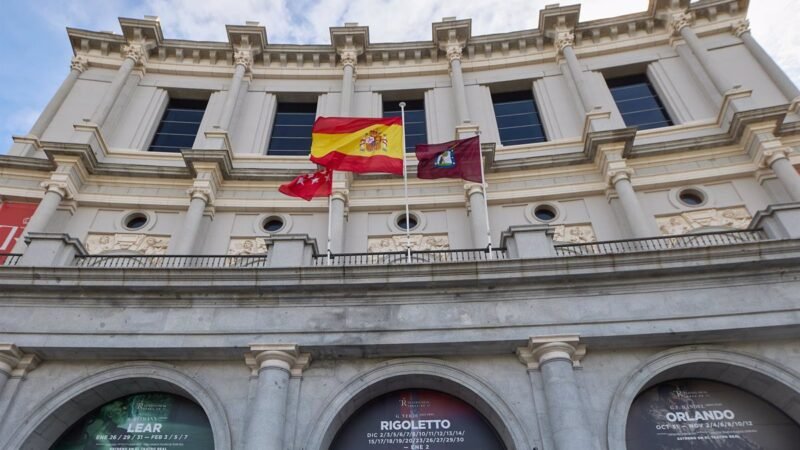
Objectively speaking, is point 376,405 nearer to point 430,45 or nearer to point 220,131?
point 220,131

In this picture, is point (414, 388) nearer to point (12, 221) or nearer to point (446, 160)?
point (446, 160)

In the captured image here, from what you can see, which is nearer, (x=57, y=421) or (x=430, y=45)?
(x=57, y=421)

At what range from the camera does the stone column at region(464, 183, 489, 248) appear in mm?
16938

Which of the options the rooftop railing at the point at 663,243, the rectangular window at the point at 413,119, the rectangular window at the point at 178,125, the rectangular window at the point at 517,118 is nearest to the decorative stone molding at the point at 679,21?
the rectangular window at the point at 517,118

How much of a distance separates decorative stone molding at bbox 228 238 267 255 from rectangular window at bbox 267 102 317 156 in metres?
4.98

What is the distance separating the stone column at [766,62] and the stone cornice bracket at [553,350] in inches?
580

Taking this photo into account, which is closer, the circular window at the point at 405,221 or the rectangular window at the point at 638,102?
the circular window at the point at 405,221

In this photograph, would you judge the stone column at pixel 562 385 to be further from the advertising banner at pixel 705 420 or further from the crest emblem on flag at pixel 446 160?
the crest emblem on flag at pixel 446 160

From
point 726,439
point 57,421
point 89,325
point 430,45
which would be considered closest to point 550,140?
point 430,45

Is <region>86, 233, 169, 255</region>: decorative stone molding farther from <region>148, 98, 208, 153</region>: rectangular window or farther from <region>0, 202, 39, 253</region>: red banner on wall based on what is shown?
<region>148, 98, 208, 153</region>: rectangular window

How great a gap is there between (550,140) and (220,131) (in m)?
12.3

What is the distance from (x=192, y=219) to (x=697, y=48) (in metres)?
20.0

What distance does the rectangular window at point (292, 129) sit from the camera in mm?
22172

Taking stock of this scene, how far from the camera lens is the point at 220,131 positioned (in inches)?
794
